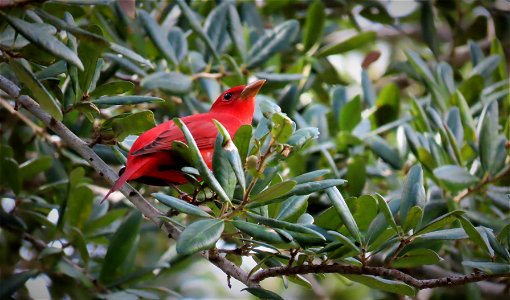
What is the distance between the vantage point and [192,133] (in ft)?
8.77

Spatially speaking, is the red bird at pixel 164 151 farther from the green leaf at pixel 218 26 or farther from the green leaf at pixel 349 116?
the green leaf at pixel 349 116

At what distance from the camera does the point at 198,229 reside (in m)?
2.09

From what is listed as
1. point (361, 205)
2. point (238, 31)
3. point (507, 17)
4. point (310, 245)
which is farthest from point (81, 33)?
point (507, 17)

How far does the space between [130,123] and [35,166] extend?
128cm

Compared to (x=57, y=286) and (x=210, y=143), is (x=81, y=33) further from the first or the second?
(x=57, y=286)

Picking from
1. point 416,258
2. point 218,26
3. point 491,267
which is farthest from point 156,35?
point 491,267

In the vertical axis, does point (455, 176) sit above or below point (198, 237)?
below

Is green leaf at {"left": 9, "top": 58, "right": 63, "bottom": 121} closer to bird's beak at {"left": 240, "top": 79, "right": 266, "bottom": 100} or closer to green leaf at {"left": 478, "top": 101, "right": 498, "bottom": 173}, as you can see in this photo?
bird's beak at {"left": 240, "top": 79, "right": 266, "bottom": 100}

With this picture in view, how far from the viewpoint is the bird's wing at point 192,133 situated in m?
2.53

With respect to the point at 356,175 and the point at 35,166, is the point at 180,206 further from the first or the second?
the point at 356,175

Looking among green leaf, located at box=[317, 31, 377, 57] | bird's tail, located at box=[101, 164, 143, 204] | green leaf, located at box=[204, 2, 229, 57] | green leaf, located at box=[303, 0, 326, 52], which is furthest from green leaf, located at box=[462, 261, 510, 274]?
green leaf, located at box=[303, 0, 326, 52]

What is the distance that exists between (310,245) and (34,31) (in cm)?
101

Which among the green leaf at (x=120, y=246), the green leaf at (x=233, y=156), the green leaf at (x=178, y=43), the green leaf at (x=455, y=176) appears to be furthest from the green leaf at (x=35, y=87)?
the green leaf at (x=455, y=176)

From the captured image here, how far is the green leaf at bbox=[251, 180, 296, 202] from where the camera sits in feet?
6.93
